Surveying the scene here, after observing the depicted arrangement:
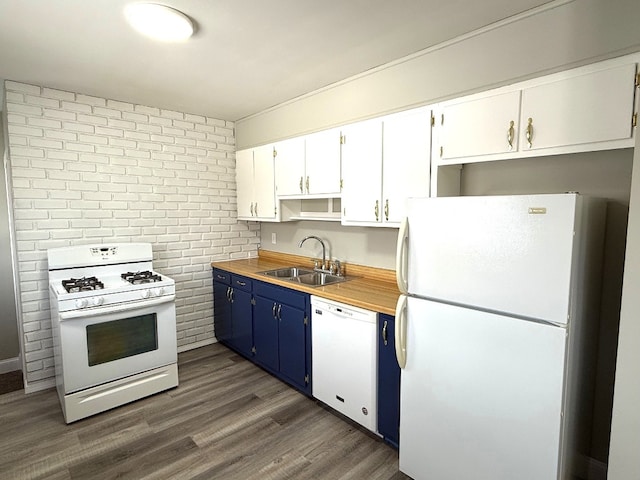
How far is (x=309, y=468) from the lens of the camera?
2.10 metres

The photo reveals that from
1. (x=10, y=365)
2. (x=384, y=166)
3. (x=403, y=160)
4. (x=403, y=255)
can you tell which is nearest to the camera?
(x=403, y=255)

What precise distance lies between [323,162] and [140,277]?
181cm

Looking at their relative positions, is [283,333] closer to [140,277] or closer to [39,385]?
[140,277]

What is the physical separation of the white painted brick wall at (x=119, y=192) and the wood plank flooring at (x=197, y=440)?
2.64ft

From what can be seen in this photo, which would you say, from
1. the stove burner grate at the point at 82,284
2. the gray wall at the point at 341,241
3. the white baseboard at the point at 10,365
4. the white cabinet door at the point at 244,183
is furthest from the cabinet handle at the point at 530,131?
the white baseboard at the point at 10,365

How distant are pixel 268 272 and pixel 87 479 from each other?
6.34 feet

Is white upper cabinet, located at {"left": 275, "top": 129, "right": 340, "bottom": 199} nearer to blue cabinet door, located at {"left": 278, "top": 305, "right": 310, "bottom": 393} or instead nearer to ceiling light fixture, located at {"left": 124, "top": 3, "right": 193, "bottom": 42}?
→ blue cabinet door, located at {"left": 278, "top": 305, "right": 310, "bottom": 393}

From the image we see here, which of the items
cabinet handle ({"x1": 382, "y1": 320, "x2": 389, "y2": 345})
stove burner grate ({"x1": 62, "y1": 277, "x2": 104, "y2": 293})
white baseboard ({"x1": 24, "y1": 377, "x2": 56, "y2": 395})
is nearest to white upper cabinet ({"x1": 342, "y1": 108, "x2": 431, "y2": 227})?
cabinet handle ({"x1": 382, "y1": 320, "x2": 389, "y2": 345})

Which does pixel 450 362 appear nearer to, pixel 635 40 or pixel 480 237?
pixel 480 237

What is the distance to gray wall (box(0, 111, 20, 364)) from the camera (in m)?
3.27

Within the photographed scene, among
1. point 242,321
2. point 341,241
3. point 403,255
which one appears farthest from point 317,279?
point 403,255

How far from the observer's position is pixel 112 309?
8.57 ft

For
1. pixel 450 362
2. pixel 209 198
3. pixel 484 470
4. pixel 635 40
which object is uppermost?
pixel 635 40

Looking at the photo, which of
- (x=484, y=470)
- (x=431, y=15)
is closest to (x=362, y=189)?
(x=431, y=15)
